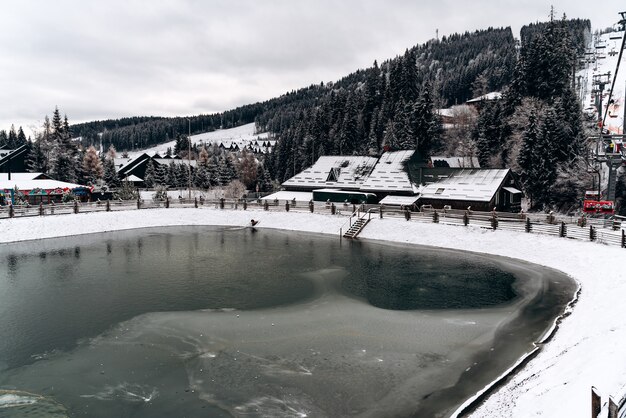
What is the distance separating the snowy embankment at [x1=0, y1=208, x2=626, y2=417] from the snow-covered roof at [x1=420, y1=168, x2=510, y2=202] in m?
9.68

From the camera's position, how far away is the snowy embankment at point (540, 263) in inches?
370

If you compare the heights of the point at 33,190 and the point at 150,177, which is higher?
the point at 150,177

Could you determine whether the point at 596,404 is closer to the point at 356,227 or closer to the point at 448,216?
the point at 448,216

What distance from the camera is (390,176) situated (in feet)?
182

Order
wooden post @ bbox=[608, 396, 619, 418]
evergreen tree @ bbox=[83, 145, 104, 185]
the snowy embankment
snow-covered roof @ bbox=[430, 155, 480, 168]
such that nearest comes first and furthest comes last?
wooden post @ bbox=[608, 396, 619, 418] → the snowy embankment → snow-covered roof @ bbox=[430, 155, 480, 168] → evergreen tree @ bbox=[83, 145, 104, 185]

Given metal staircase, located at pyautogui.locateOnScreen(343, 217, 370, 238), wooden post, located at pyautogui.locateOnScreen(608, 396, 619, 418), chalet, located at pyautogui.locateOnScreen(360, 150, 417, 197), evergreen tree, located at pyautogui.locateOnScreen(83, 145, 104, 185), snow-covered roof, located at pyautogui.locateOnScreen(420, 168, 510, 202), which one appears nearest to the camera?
wooden post, located at pyautogui.locateOnScreen(608, 396, 619, 418)

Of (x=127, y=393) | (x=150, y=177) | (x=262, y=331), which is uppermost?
(x=150, y=177)

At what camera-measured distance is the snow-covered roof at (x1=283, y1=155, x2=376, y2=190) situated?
60.8 m

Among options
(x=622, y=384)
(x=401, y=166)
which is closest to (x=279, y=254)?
(x=622, y=384)

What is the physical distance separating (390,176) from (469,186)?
11543mm

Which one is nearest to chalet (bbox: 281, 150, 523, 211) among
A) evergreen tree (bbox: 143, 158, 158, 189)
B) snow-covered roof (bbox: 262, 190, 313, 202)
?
snow-covered roof (bbox: 262, 190, 313, 202)

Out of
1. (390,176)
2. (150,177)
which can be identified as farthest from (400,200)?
(150,177)

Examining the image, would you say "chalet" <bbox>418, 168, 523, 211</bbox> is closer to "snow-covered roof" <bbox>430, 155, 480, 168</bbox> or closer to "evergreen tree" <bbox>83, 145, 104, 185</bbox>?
"snow-covered roof" <bbox>430, 155, 480, 168</bbox>

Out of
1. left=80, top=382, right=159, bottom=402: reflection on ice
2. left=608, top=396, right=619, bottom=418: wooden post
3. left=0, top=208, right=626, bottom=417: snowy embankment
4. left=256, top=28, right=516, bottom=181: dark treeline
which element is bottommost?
left=80, top=382, right=159, bottom=402: reflection on ice
